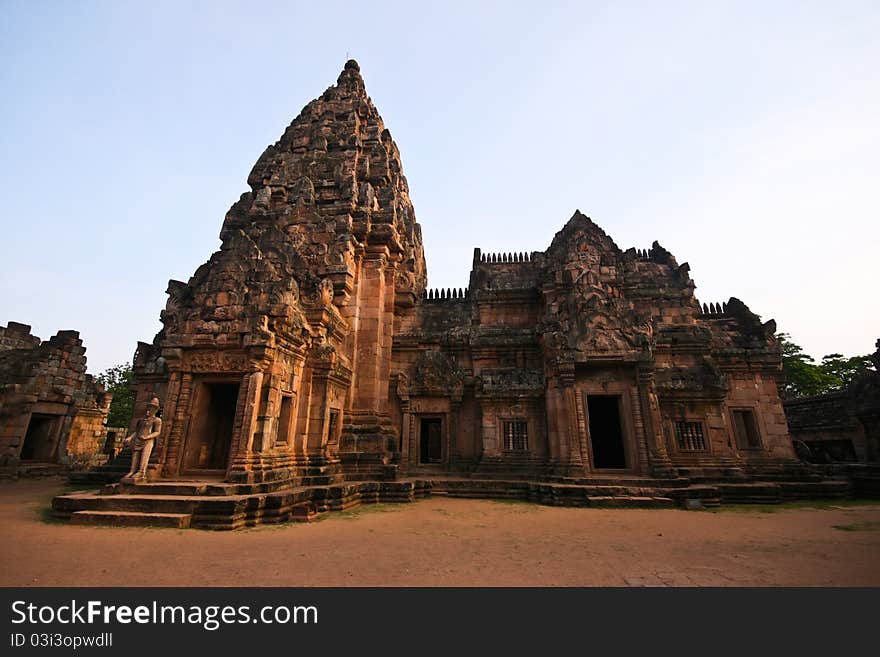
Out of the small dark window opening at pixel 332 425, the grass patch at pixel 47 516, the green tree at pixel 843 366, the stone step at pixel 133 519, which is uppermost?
the green tree at pixel 843 366

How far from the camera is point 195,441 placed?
920 centimetres

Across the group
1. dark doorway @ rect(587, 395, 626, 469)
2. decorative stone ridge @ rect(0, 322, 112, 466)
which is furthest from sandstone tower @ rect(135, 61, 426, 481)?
dark doorway @ rect(587, 395, 626, 469)

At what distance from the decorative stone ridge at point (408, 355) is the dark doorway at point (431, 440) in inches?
3.5

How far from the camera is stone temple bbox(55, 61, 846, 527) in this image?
29.9 feet

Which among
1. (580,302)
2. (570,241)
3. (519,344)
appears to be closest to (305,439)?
(519,344)

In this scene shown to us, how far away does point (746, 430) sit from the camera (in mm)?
14555

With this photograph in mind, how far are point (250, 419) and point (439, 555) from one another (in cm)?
530

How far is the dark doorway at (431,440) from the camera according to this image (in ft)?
50.0

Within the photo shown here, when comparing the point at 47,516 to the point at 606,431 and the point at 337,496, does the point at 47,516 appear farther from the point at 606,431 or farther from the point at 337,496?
the point at 606,431

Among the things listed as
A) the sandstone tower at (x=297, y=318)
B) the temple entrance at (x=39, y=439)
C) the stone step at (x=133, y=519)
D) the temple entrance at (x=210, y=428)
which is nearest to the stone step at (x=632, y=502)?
the sandstone tower at (x=297, y=318)

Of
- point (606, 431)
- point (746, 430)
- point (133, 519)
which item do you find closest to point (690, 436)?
point (746, 430)

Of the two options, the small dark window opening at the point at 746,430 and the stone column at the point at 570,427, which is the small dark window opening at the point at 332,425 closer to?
the stone column at the point at 570,427
